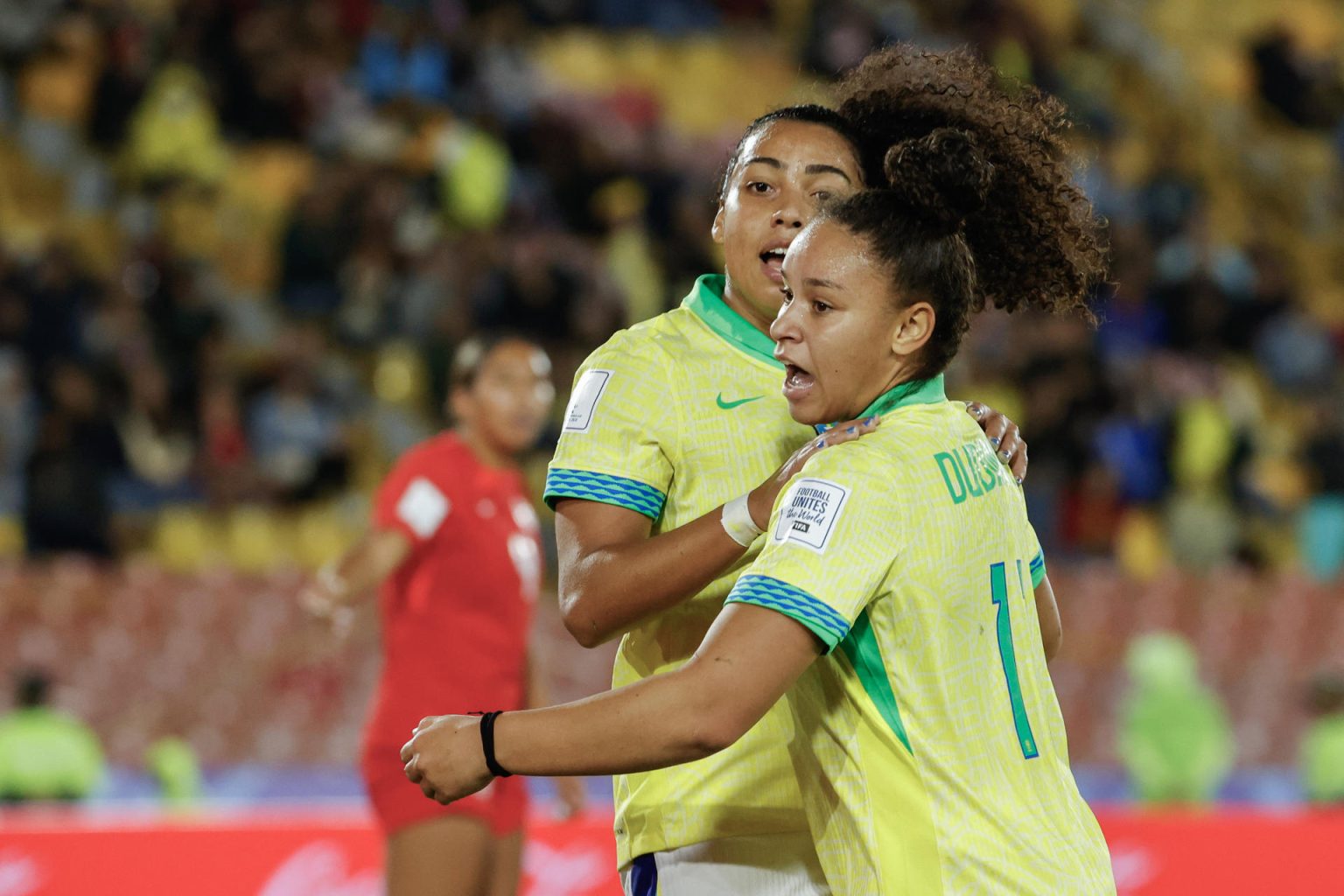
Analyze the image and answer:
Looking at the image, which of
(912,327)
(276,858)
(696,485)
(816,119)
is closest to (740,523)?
(696,485)

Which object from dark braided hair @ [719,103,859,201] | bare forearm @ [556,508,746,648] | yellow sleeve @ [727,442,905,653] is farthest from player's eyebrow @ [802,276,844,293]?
dark braided hair @ [719,103,859,201]

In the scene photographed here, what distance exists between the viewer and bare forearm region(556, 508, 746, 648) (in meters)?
2.49

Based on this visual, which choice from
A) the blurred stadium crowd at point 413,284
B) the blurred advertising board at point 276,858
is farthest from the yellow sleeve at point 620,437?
the blurred stadium crowd at point 413,284

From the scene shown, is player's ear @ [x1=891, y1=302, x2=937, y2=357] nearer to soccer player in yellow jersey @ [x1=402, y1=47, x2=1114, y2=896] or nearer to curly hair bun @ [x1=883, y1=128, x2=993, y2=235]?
soccer player in yellow jersey @ [x1=402, y1=47, x2=1114, y2=896]

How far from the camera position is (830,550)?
2055 mm

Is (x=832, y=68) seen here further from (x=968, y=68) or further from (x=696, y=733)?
(x=696, y=733)

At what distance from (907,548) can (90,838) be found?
12.2 feet

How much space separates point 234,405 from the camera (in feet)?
31.7

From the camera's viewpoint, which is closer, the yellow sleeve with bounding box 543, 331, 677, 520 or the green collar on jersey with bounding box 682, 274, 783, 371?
the yellow sleeve with bounding box 543, 331, 677, 520

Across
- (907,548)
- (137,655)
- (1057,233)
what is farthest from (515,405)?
(137,655)

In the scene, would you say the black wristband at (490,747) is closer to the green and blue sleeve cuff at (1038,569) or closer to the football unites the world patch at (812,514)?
the football unites the world patch at (812,514)

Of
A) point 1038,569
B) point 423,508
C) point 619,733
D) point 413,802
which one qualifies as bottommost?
point 619,733

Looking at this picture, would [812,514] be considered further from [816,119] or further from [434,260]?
[434,260]

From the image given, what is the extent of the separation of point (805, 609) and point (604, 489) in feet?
2.30
